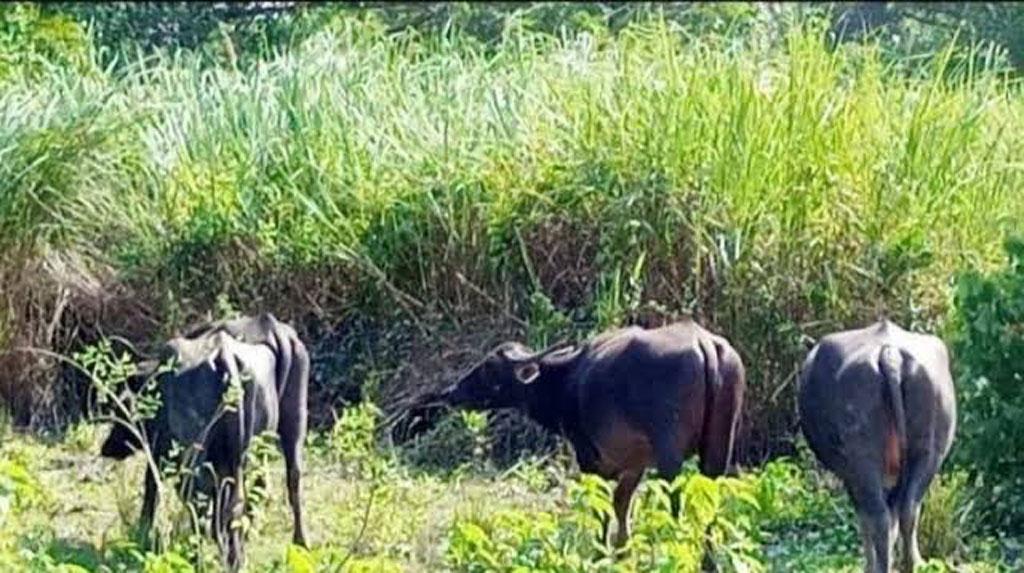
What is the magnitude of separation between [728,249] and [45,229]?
3.56 meters

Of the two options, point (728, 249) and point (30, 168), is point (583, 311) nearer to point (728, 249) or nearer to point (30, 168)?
point (728, 249)

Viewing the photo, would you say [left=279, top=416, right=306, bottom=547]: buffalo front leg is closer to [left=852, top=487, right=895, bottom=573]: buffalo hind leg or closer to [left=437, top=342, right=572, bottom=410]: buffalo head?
[left=437, top=342, right=572, bottom=410]: buffalo head

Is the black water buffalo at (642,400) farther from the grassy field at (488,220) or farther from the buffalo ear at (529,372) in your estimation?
the grassy field at (488,220)

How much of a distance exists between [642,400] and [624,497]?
0.50 meters

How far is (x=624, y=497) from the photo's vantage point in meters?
9.98

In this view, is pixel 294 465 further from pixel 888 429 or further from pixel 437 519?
pixel 888 429

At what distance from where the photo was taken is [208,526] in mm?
9531

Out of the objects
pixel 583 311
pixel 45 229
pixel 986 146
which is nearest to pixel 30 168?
pixel 45 229

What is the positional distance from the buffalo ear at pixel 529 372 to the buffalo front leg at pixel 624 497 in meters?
0.61

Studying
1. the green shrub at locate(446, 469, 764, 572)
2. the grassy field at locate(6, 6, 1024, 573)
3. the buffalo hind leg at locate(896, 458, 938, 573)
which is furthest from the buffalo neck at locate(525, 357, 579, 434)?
the green shrub at locate(446, 469, 764, 572)

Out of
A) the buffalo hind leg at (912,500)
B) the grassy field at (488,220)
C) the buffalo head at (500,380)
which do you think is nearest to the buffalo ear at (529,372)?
the buffalo head at (500,380)

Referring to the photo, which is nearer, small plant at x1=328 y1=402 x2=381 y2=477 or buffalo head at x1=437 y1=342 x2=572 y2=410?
small plant at x1=328 y1=402 x2=381 y2=477

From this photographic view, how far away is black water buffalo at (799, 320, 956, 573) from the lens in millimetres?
8859

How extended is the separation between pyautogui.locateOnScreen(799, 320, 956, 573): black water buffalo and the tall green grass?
3.19 metres
